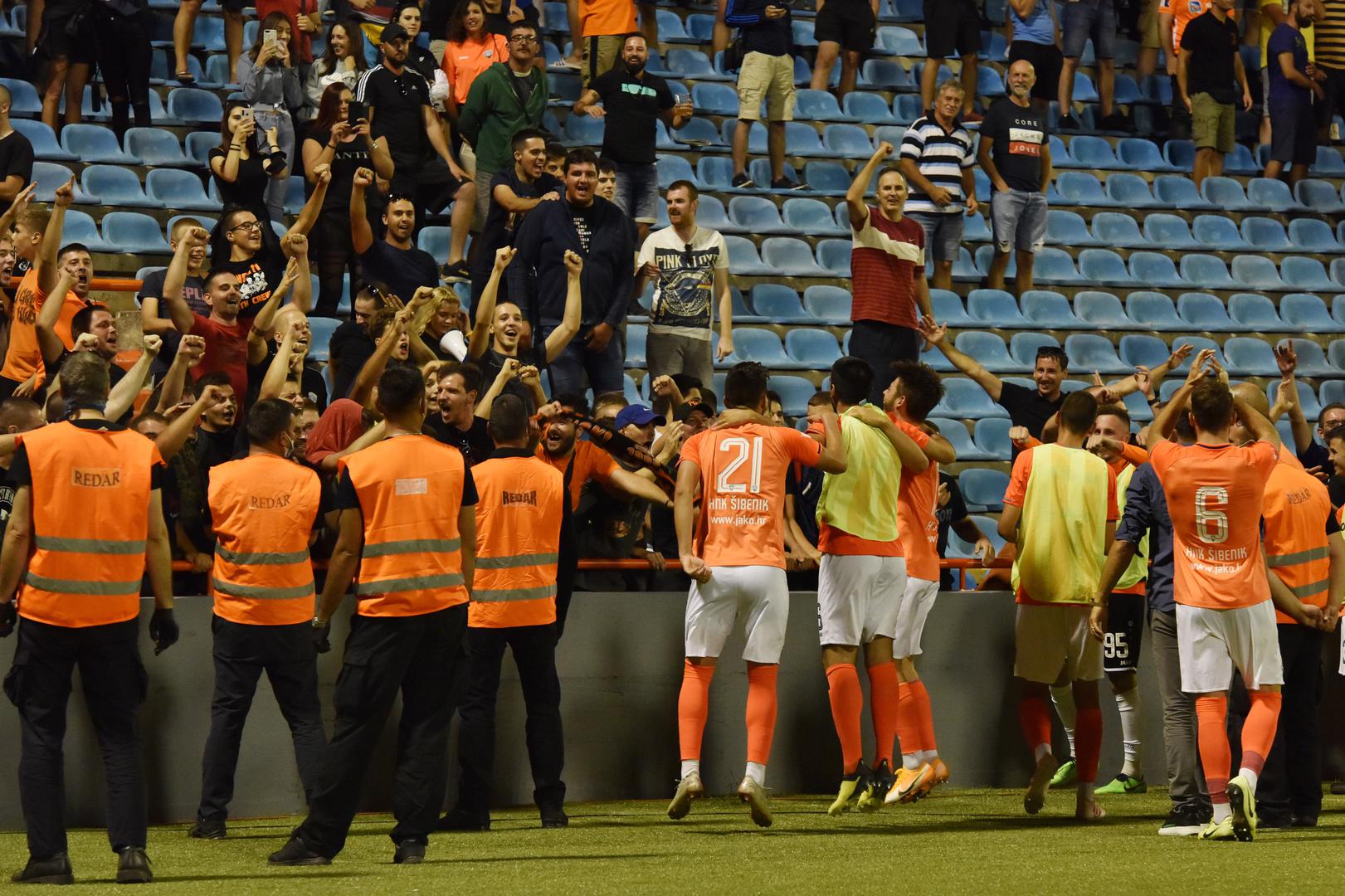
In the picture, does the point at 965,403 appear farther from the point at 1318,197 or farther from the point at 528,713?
the point at 528,713

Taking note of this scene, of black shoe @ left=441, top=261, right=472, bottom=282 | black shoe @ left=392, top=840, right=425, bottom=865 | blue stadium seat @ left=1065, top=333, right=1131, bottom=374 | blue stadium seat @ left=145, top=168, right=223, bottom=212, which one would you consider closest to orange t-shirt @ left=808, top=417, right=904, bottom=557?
black shoe @ left=392, top=840, right=425, bottom=865

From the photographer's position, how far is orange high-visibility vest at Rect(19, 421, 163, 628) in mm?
6531

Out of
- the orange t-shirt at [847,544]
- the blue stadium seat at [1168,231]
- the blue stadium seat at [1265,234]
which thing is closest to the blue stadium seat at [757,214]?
the blue stadium seat at [1168,231]

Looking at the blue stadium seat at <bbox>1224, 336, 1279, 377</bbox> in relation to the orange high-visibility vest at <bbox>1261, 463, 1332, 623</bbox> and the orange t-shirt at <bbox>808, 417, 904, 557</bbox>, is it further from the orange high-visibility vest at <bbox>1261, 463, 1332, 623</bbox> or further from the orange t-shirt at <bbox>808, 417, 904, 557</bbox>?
the orange t-shirt at <bbox>808, 417, 904, 557</bbox>

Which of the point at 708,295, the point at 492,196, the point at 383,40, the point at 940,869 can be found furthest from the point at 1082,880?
the point at 383,40

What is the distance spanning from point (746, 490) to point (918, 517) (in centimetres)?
137

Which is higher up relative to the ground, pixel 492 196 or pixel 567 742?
pixel 492 196

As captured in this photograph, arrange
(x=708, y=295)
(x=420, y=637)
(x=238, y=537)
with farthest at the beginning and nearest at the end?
(x=708, y=295), (x=238, y=537), (x=420, y=637)

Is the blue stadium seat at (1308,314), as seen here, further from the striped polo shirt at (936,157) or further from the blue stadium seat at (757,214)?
the blue stadium seat at (757,214)

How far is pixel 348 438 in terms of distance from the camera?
29.8 feet

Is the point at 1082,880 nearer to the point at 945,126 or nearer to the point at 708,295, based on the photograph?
the point at 708,295

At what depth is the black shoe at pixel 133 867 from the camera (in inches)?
253

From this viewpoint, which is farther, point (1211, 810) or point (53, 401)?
point (53, 401)

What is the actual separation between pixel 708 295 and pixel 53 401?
14.8ft
